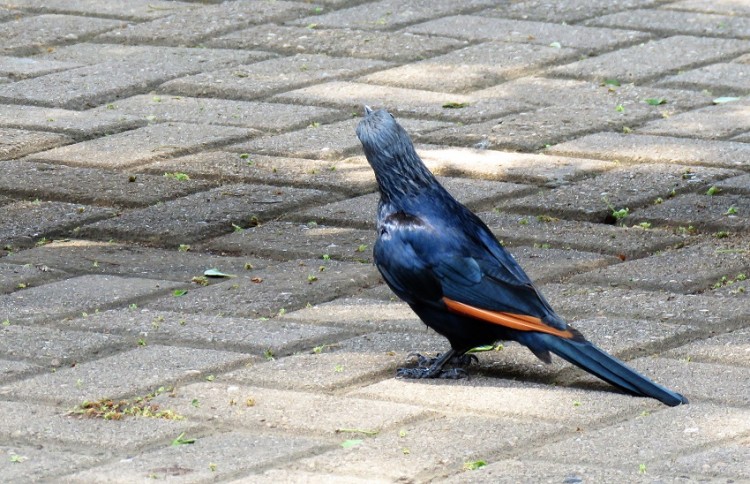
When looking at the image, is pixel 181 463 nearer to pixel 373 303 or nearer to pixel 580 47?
pixel 373 303

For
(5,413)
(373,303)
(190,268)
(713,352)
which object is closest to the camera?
(5,413)

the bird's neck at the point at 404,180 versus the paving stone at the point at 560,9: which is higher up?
the bird's neck at the point at 404,180

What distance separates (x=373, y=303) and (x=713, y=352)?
1112mm

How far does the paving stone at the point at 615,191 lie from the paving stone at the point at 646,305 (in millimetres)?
913

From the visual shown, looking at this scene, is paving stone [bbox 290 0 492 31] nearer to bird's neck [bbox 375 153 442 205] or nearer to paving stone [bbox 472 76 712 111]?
paving stone [bbox 472 76 712 111]

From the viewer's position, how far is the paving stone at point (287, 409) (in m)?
4.06

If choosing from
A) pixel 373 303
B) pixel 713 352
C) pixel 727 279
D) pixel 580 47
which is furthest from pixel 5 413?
pixel 580 47

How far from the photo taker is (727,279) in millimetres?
5312

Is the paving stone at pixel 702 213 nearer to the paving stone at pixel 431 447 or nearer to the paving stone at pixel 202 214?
the paving stone at pixel 202 214

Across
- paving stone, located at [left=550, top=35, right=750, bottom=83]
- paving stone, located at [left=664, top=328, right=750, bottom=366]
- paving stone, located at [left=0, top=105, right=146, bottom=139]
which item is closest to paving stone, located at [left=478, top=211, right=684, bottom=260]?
paving stone, located at [left=664, top=328, right=750, bottom=366]

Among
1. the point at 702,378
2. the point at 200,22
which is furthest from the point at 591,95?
the point at 702,378

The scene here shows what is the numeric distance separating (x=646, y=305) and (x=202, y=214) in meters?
1.91

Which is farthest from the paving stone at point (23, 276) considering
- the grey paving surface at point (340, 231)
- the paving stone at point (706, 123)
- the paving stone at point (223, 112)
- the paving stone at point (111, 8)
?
the paving stone at point (111, 8)

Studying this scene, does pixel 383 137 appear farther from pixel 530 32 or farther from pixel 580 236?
pixel 530 32
